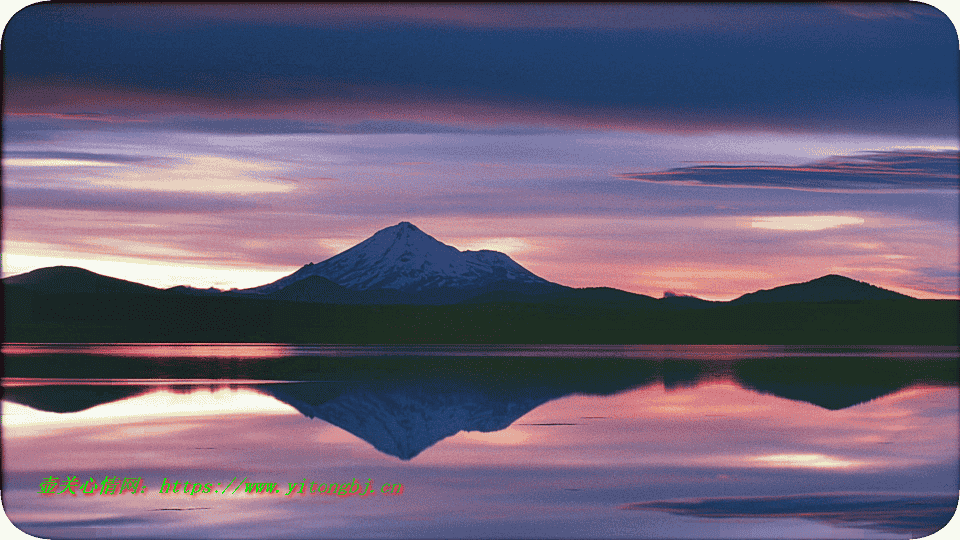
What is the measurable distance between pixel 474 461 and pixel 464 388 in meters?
9.23

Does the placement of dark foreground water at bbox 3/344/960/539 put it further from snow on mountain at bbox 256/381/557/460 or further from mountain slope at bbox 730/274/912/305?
mountain slope at bbox 730/274/912/305

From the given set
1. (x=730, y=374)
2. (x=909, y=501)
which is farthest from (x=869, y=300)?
(x=909, y=501)

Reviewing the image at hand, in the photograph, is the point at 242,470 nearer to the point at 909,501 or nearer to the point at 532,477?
the point at 532,477

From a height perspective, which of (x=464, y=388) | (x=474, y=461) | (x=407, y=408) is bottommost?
(x=474, y=461)

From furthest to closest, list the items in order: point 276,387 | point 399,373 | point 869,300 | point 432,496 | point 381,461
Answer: point 869,300, point 399,373, point 276,387, point 381,461, point 432,496

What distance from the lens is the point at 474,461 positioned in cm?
1268

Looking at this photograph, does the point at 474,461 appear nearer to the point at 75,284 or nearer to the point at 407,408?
the point at 407,408

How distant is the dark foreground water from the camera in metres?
10.1

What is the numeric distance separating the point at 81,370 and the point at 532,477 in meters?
19.8

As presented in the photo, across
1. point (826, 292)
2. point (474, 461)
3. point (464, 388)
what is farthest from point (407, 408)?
point (826, 292)

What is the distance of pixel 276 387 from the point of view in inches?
873

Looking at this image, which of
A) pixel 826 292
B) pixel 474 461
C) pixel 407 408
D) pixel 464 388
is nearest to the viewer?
pixel 474 461

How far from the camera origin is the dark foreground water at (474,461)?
1009cm

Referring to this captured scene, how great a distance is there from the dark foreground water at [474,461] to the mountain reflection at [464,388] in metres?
0.11
